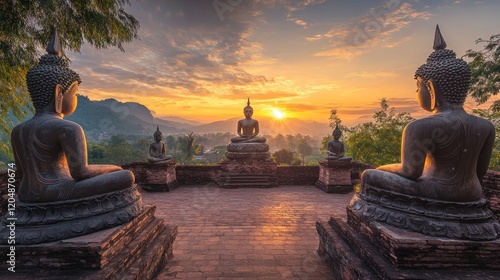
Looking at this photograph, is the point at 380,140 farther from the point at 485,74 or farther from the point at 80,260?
the point at 80,260

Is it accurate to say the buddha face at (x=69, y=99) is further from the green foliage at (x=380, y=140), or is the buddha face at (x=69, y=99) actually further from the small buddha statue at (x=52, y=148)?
the green foliage at (x=380, y=140)

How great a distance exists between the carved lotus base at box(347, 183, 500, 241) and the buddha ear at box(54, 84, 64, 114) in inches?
171

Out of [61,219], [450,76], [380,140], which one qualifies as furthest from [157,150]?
[380,140]

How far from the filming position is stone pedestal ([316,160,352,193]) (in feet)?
29.0

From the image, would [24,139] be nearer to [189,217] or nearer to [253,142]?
[189,217]

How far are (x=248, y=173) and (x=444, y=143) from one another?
25.8 ft

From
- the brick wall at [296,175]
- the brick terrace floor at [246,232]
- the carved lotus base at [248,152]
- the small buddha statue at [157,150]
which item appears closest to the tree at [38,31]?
the small buddha statue at [157,150]

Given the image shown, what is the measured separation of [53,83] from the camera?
121 inches

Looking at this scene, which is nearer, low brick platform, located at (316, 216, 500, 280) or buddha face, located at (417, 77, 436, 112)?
low brick platform, located at (316, 216, 500, 280)

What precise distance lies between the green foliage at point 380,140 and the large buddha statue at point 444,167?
14.6 m

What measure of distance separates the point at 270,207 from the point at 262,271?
3345 millimetres

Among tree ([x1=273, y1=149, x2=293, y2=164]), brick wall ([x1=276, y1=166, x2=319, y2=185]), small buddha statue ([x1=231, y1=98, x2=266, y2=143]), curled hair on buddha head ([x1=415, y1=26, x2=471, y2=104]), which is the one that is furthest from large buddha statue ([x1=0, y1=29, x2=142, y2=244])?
tree ([x1=273, y1=149, x2=293, y2=164])

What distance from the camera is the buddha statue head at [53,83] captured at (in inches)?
120

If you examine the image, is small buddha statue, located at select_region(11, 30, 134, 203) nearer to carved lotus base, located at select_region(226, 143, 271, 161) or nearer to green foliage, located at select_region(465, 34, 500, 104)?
carved lotus base, located at select_region(226, 143, 271, 161)
